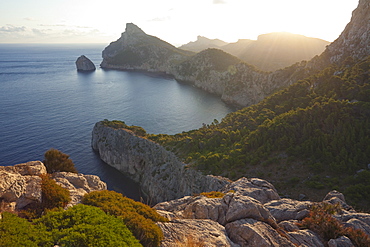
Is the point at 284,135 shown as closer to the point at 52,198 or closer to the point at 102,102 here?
the point at 52,198

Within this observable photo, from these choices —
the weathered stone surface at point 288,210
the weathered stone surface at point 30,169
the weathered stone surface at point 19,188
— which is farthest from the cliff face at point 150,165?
the weathered stone surface at point 19,188

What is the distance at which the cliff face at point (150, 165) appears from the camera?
43312mm

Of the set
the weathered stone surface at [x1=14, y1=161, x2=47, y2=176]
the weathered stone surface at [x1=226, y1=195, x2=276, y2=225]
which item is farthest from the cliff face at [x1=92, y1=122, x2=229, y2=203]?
the weathered stone surface at [x1=14, y1=161, x2=47, y2=176]

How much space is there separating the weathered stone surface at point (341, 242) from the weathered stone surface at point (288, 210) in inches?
129

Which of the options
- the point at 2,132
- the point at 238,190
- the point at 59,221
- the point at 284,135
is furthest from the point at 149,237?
the point at 2,132

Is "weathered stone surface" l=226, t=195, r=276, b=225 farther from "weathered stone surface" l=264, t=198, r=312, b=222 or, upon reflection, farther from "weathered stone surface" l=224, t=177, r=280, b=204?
"weathered stone surface" l=224, t=177, r=280, b=204

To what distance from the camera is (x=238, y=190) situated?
78.2ft

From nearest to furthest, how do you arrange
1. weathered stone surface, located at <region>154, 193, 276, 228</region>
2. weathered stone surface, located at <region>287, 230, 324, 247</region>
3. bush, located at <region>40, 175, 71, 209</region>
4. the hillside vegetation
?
weathered stone surface, located at <region>287, 230, 324, 247</region> → bush, located at <region>40, 175, 71, 209</region> → weathered stone surface, located at <region>154, 193, 276, 228</region> → the hillside vegetation

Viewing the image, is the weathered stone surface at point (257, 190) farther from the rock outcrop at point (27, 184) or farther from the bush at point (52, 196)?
the bush at point (52, 196)

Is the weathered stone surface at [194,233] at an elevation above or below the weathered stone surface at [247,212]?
below

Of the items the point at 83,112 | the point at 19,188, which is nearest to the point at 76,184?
the point at 19,188

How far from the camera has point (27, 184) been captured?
16.7m

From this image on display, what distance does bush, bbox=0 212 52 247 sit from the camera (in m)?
11.4

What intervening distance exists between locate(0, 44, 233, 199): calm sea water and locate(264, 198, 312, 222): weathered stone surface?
43292mm
